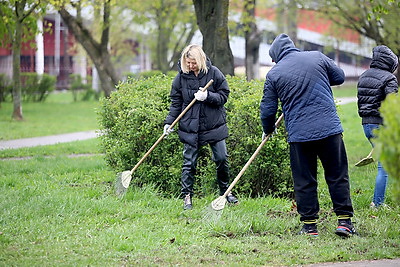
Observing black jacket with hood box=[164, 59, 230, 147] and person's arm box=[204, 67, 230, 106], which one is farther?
black jacket with hood box=[164, 59, 230, 147]

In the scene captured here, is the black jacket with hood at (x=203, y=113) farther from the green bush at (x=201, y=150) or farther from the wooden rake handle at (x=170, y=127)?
the green bush at (x=201, y=150)

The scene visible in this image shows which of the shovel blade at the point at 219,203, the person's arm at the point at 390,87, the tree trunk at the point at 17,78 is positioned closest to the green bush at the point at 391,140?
the shovel blade at the point at 219,203

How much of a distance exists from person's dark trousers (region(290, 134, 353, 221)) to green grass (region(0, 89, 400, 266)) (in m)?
0.28

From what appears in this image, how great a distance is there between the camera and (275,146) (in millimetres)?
7641

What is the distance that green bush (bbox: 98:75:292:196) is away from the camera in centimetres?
773

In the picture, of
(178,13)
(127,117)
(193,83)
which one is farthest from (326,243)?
(178,13)

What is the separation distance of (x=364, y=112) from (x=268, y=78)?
156cm

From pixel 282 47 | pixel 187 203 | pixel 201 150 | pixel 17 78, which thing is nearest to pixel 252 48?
pixel 17 78

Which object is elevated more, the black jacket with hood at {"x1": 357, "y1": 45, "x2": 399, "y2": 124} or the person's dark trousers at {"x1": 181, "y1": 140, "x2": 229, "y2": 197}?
the black jacket with hood at {"x1": 357, "y1": 45, "x2": 399, "y2": 124}

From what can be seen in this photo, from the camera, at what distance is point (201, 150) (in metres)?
8.02

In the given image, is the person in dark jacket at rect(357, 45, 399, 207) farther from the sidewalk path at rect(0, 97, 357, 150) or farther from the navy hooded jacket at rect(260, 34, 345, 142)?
the sidewalk path at rect(0, 97, 357, 150)

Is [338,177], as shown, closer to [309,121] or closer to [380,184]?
[309,121]

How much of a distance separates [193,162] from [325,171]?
1762 mm

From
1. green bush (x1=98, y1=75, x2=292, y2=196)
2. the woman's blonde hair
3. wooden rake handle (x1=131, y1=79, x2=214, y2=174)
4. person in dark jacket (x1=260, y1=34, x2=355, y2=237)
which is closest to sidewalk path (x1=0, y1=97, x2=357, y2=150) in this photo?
green bush (x1=98, y1=75, x2=292, y2=196)
